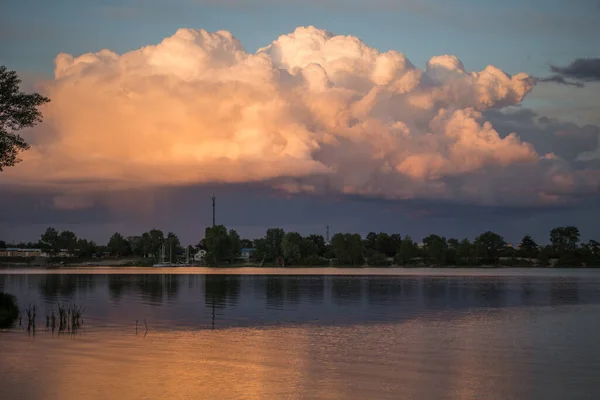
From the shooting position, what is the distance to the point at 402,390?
1222 inches

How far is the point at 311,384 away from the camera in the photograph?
3244 cm

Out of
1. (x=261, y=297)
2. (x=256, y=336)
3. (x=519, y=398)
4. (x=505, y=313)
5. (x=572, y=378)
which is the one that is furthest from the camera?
(x=261, y=297)

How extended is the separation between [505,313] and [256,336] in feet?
107

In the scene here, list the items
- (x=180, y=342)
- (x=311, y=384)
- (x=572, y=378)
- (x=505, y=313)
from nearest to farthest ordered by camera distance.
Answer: (x=311, y=384) → (x=572, y=378) → (x=180, y=342) → (x=505, y=313)

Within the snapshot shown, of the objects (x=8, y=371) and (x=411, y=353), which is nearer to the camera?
(x=8, y=371)

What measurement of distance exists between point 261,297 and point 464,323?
43265 mm

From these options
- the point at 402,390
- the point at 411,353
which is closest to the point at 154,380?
the point at 402,390

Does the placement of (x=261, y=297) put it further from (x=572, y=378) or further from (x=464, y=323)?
(x=572, y=378)

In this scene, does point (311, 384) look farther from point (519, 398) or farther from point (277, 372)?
point (519, 398)

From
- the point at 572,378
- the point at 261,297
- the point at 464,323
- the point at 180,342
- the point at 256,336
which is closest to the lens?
the point at 572,378

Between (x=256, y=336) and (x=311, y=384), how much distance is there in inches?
752

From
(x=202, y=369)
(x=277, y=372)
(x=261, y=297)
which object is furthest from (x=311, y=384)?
(x=261, y=297)

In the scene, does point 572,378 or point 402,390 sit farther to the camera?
point 572,378

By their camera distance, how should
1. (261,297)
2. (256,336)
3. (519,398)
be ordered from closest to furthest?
(519,398), (256,336), (261,297)
